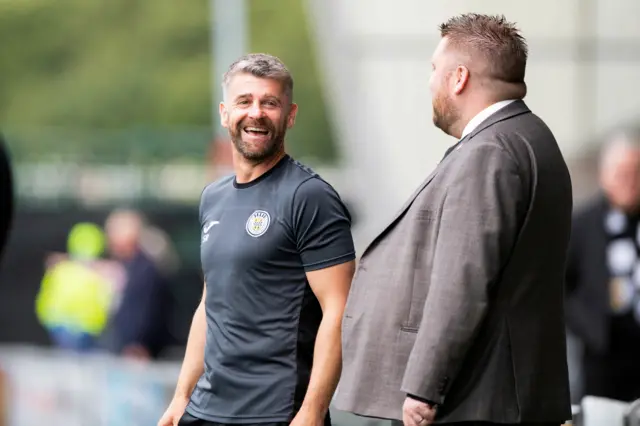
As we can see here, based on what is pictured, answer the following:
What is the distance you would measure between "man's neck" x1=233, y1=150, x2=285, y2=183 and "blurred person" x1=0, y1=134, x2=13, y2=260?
134 centimetres

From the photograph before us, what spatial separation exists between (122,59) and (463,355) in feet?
162

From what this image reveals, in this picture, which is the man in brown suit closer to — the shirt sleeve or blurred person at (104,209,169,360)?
the shirt sleeve

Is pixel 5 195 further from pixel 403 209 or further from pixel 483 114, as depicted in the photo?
pixel 483 114

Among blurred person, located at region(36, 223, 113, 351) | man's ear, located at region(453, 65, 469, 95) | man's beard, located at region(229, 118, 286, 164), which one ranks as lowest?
blurred person, located at region(36, 223, 113, 351)

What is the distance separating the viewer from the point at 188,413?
427 centimetres

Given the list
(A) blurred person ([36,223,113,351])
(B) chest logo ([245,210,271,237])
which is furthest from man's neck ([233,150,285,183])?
(A) blurred person ([36,223,113,351])

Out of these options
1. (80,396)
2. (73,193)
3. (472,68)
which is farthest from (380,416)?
(73,193)

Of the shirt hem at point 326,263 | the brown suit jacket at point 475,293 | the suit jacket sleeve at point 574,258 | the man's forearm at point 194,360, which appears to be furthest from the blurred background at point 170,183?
the suit jacket sleeve at point 574,258

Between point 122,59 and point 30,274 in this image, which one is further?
point 122,59

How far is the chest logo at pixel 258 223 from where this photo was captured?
13.5ft

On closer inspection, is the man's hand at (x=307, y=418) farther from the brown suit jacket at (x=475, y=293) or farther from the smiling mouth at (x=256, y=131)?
the smiling mouth at (x=256, y=131)

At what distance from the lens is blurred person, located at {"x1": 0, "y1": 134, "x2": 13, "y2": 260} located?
17.1ft

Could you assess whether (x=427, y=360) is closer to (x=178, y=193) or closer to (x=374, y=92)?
(x=374, y=92)

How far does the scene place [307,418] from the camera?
3.96 meters
